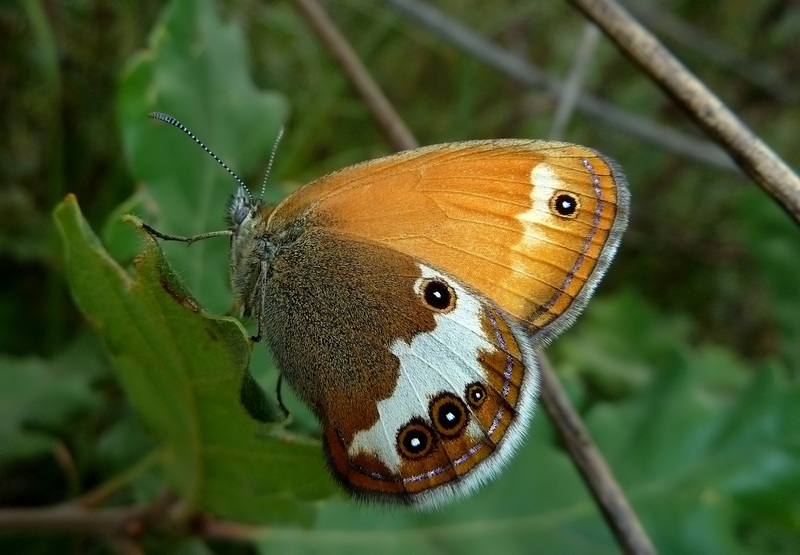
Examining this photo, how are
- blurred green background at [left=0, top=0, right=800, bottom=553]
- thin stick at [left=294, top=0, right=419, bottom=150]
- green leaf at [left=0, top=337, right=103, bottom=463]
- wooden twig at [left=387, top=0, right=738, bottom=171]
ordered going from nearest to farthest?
blurred green background at [left=0, top=0, right=800, bottom=553] → green leaf at [left=0, top=337, right=103, bottom=463] → thin stick at [left=294, top=0, right=419, bottom=150] → wooden twig at [left=387, top=0, right=738, bottom=171]

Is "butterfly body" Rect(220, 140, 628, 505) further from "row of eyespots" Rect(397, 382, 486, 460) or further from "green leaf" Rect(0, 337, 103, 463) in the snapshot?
"green leaf" Rect(0, 337, 103, 463)

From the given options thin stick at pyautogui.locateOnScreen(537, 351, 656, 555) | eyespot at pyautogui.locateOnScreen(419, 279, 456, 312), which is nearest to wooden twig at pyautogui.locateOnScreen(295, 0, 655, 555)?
thin stick at pyautogui.locateOnScreen(537, 351, 656, 555)

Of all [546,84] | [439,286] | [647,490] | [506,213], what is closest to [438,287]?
[439,286]

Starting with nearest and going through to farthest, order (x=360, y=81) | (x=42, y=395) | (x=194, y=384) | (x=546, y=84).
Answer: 1. (x=194, y=384)
2. (x=42, y=395)
3. (x=360, y=81)
4. (x=546, y=84)

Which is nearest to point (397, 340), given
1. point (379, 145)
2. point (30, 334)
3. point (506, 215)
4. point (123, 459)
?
point (506, 215)

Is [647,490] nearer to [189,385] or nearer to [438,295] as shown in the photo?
[438,295]

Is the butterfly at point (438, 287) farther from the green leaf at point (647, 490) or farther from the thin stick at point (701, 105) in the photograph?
the green leaf at point (647, 490)
